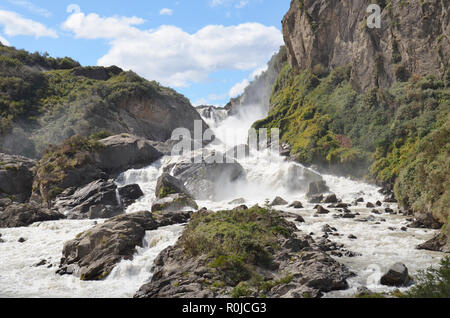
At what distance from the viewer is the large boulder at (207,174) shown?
123 feet

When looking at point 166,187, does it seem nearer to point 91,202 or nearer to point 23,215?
point 91,202

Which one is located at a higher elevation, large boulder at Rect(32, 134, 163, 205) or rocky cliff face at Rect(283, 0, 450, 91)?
rocky cliff face at Rect(283, 0, 450, 91)

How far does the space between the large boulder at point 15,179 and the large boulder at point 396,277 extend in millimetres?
34767

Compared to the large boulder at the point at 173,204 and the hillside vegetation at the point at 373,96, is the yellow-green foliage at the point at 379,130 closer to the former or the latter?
the hillside vegetation at the point at 373,96

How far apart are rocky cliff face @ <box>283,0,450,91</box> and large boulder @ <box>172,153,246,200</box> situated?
21.3 meters

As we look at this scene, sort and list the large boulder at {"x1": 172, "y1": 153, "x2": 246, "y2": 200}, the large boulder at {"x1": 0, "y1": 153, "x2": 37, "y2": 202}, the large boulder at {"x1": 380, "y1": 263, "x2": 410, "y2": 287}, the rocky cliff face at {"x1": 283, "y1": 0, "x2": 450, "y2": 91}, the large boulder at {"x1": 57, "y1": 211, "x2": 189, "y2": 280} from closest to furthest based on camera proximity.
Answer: the large boulder at {"x1": 380, "y1": 263, "x2": 410, "y2": 287}
the large boulder at {"x1": 57, "y1": 211, "x2": 189, "y2": 280}
the large boulder at {"x1": 0, "y1": 153, "x2": 37, "y2": 202}
the large boulder at {"x1": 172, "y1": 153, "x2": 246, "y2": 200}
the rocky cliff face at {"x1": 283, "y1": 0, "x2": 450, "y2": 91}

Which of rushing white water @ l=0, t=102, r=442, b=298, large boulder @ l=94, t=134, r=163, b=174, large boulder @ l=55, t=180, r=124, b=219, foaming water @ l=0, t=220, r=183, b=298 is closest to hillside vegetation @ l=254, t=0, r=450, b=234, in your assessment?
rushing white water @ l=0, t=102, r=442, b=298

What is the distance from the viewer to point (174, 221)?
22.6m

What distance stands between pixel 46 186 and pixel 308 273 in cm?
3050

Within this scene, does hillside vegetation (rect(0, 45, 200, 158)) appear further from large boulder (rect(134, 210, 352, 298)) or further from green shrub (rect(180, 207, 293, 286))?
large boulder (rect(134, 210, 352, 298))

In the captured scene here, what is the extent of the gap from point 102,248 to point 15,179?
83.6 ft

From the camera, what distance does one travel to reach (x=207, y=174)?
38.6 metres

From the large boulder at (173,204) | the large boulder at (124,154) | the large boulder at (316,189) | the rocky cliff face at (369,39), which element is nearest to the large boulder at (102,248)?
the large boulder at (173,204)

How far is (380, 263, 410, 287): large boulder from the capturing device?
11789 mm
